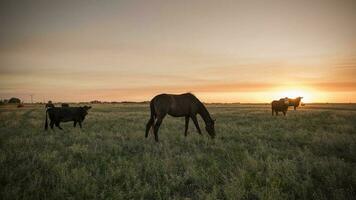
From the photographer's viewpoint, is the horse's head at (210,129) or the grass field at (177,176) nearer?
the grass field at (177,176)

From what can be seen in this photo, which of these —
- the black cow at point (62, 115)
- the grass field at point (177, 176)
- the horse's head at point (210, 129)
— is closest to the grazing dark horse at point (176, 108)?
the horse's head at point (210, 129)

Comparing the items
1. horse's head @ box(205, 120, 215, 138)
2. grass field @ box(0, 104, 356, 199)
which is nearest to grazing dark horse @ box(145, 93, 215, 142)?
horse's head @ box(205, 120, 215, 138)

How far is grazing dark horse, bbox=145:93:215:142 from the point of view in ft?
40.2

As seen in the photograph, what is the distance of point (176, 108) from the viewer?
12.7 meters

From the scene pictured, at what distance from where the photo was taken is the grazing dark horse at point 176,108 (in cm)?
1225

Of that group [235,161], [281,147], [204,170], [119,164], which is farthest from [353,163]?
[119,164]

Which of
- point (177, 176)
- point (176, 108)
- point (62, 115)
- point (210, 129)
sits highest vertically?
point (176, 108)

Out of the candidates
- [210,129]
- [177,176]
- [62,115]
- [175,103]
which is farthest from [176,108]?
[62,115]

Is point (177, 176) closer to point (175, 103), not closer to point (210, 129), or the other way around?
point (210, 129)

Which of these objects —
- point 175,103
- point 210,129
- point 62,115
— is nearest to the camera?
point 210,129

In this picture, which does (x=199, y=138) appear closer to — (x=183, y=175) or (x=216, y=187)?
(x=183, y=175)

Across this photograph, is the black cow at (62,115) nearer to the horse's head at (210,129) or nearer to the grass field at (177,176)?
the grass field at (177,176)

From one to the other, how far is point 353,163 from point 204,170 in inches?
183

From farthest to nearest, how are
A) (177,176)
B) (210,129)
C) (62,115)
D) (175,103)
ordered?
(62,115) → (175,103) → (210,129) → (177,176)
